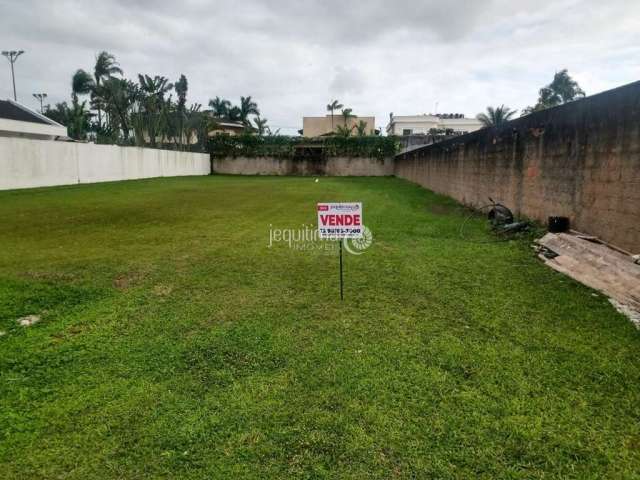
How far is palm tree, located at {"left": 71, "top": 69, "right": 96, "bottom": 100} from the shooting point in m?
31.4

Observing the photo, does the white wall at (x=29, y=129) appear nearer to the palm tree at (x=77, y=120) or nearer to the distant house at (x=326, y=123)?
the palm tree at (x=77, y=120)

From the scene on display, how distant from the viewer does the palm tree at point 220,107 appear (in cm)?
4644

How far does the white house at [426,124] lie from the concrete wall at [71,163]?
1206 inches

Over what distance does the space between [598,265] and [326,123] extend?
4306 centimetres

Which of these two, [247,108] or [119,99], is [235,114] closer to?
[247,108]

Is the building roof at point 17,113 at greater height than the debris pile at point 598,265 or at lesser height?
greater

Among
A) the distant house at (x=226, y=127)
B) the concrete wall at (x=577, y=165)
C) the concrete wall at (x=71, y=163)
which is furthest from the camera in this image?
the distant house at (x=226, y=127)

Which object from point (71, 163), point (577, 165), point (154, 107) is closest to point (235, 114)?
point (154, 107)

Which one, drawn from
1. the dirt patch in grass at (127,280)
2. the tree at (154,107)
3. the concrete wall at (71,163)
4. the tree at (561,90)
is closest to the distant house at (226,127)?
the tree at (154,107)

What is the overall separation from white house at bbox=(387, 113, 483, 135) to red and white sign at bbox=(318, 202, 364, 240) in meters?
44.3

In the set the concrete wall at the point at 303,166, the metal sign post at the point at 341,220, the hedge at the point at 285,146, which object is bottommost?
the metal sign post at the point at 341,220

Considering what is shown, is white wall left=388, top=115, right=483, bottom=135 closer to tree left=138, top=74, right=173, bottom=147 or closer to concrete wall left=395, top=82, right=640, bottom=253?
tree left=138, top=74, right=173, bottom=147

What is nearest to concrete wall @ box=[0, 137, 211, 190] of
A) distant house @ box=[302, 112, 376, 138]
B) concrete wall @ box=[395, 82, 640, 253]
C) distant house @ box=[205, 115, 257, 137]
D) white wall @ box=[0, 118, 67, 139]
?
white wall @ box=[0, 118, 67, 139]

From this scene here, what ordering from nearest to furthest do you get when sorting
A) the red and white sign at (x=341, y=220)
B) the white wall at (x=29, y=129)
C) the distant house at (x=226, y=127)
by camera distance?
the red and white sign at (x=341, y=220) → the white wall at (x=29, y=129) → the distant house at (x=226, y=127)
